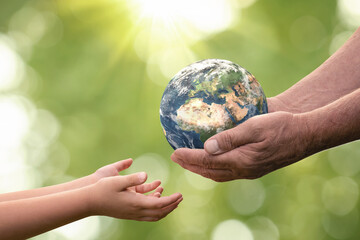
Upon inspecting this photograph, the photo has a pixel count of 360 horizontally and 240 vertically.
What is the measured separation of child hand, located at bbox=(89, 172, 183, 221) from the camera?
2633mm

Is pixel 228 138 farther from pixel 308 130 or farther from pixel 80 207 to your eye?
pixel 80 207

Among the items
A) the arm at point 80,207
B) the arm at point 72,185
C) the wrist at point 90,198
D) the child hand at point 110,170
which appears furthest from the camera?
the child hand at point 110,170

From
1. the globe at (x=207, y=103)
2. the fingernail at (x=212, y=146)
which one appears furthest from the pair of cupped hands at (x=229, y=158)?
the globe at (x=207, y=103)

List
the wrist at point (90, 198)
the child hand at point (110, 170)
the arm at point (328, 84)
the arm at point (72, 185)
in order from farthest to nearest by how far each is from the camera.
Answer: the arm at point (328, 84) < the child hand at point (110, 170) < the arm at point (72, 185) < the wrist at point (90, 198)

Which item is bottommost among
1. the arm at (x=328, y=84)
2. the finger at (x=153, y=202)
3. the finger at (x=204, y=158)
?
the finger at (x=153, y=202)

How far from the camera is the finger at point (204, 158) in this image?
2807mm

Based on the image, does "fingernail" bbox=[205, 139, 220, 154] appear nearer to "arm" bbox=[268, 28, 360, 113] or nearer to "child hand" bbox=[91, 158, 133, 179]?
"child hand" bbox=[91, 158, 133, 179]

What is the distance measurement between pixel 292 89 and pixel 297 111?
0.76ft

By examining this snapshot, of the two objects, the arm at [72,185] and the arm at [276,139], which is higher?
the arm at [72,185]

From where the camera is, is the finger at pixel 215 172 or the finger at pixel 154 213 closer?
the finger at pixel 154 213

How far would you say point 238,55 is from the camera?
9.17 metres

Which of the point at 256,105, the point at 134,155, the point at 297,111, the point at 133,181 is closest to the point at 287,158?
the point at 256,105

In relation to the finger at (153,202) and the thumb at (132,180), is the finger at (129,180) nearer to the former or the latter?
the thumb at (132,180)

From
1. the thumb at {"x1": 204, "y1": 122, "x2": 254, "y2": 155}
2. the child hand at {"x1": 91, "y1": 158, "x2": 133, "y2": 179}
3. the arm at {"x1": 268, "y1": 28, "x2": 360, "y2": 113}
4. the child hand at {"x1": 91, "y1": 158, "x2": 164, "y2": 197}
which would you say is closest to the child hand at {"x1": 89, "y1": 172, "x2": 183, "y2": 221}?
the child hand at {"x1": 91, "y1": 158, "x2": 164, "y2": 197}
